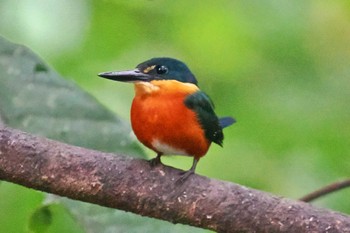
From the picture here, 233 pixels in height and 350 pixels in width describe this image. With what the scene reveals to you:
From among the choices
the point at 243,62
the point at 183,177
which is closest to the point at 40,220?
the point at 183,177

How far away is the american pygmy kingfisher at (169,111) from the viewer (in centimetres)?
215

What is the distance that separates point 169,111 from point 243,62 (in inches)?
61.4

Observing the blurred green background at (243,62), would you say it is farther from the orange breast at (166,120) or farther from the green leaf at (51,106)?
the orange breast at (166,120)

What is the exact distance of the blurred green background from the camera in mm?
3264

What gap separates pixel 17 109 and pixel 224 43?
153 cm

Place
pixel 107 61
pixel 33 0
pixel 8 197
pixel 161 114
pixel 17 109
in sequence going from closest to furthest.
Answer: pixel 161 114 < pixel 17 109 < pixel 8 197 < pixel 33 0 < pixel 107 61

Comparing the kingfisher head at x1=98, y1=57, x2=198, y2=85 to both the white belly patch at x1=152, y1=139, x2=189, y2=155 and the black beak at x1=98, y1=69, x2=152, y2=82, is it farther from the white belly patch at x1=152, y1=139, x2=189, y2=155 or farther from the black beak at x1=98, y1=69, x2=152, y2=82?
the white belly patch at x1=152, y1=139, x2=189, y2=155

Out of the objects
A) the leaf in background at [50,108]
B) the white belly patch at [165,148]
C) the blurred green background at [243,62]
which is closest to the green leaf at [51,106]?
the leaf in background at [50,108]

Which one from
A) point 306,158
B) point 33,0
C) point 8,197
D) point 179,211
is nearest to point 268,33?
point 306,158

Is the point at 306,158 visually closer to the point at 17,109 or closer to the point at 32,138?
the point at 17,109

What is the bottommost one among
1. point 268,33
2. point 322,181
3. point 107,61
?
point 322,181

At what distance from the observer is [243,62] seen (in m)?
3.68

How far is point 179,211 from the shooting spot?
1.83 meters

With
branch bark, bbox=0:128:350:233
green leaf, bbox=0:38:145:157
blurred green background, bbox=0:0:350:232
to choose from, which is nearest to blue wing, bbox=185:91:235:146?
green leaf, bbox=0:38:145:157
